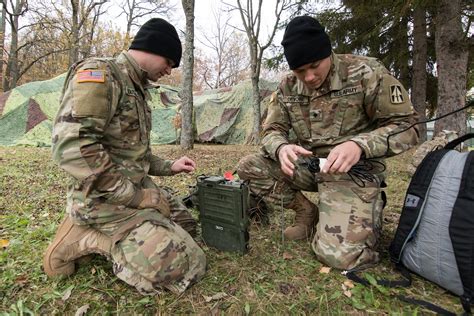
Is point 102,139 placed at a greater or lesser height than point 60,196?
greater

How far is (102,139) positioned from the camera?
1.75 m

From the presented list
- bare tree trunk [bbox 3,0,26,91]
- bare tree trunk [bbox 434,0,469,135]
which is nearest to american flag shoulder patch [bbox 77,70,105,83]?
bare tree trunk [bbox 434,0,469,135]

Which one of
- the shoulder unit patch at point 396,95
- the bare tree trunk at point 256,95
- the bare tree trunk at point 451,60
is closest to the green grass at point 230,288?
the shoulder unit patch at point 396,95

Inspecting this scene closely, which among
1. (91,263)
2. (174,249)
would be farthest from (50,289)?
(174,249)

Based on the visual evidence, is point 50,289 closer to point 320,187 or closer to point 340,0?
point 320,187

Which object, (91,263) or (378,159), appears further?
(378,159)

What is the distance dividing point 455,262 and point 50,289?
202 cm

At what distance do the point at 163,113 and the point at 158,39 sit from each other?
8498 mm

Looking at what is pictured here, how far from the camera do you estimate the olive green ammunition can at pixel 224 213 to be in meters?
1.88

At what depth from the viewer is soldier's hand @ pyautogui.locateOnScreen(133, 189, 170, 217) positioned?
5.67ft

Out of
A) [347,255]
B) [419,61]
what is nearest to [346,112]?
[347,255]

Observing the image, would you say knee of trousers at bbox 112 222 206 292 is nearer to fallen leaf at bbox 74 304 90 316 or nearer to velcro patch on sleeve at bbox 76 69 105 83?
fallen leaf at bbox 74 304 90 316

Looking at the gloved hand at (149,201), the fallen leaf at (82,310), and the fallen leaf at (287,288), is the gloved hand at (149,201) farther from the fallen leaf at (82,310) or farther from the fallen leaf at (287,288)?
the fallen leaf at (287,288)

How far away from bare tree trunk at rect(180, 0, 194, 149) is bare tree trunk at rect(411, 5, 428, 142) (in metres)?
5.12
